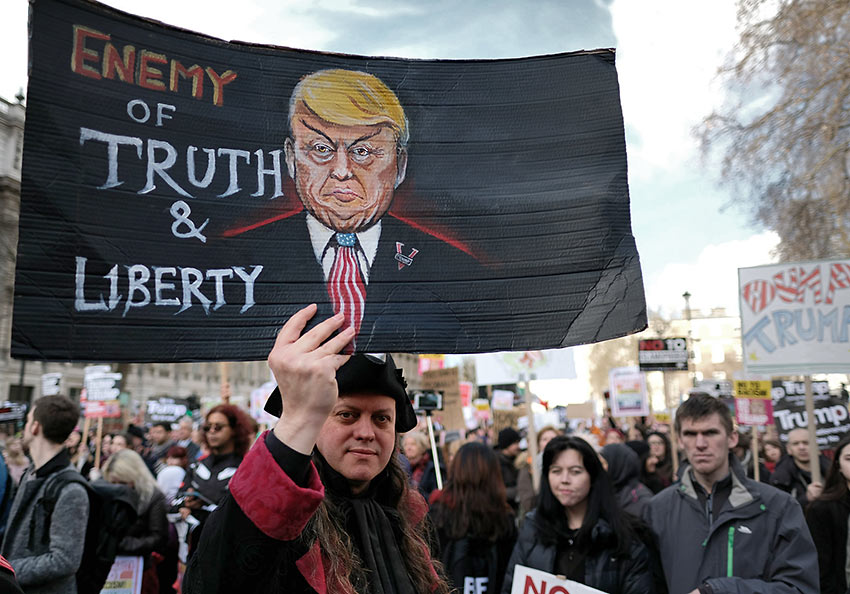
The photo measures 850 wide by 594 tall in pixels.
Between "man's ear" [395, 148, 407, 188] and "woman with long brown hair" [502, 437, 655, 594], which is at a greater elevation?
"man's ear" [395, 148, 407, 188]

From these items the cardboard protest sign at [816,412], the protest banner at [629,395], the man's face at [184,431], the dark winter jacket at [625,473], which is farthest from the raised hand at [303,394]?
the protest banner at [629,395]

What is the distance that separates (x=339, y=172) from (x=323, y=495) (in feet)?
3.00

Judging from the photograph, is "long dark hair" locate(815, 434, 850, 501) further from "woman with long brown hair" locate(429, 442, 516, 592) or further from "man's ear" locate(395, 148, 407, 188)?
"man's ear" locate(395, 148, 407, 188)

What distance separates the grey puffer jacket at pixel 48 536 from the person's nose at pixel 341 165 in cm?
307

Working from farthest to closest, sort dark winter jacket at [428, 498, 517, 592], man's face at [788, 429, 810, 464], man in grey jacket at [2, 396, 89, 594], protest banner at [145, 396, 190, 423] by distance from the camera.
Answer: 1. protest banner at [145, 396, 190, 423]
2. man's face at [788, 429, 810, 464]
3. dark winter jacket at [428, 498, 517, 592]
4. man in grey jacket at [2, 396, 89, 594]

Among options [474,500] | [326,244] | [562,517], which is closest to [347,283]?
[326,244]

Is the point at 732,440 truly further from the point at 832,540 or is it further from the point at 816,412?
the point at 816,412

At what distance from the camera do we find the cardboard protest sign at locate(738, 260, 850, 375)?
6383 millimetres

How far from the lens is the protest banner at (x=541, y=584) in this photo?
10.7ft

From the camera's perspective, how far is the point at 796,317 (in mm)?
6648

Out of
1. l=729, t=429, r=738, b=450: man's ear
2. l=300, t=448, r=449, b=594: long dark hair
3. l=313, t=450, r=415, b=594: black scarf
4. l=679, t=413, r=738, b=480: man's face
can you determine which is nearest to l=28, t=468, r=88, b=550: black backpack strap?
l=300, t=448, r=449, b=594: long dark hair

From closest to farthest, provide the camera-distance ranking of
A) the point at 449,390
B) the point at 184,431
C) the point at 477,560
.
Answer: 1. the point at 477,560
2. the point at 449,390
3. the point at 184,431

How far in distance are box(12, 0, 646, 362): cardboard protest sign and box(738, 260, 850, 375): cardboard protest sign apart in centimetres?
508

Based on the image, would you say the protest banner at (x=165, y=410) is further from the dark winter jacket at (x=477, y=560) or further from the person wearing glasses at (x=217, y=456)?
the dark winter jacket at (x=477, y=560)
